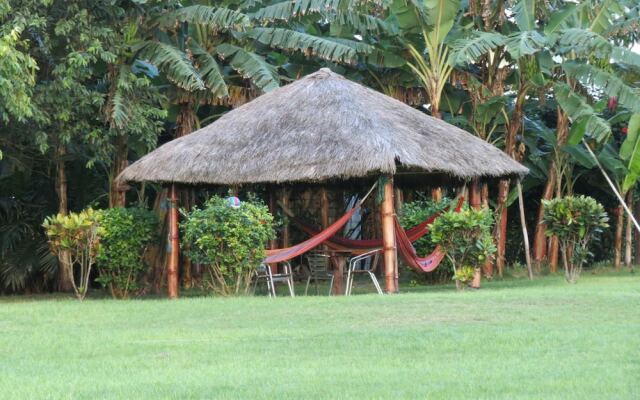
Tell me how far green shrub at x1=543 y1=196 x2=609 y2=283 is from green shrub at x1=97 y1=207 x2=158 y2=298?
18.1ft

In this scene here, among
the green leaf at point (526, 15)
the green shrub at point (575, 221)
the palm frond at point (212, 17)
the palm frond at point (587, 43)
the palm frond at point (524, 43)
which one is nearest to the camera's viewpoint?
the green shrub at point (575, 221)

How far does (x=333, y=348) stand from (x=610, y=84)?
32.7ft

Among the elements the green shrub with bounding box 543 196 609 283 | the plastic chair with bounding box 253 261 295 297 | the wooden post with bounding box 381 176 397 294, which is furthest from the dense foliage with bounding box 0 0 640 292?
the plastic chair with bounding box 253 261 295 297

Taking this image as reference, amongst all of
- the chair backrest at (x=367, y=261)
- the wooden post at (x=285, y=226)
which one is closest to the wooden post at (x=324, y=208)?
the wooden post at (x=285, y=226)

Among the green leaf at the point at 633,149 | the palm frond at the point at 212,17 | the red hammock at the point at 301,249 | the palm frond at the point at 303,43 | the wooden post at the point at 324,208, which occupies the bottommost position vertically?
the red hammock at the point at 301,249

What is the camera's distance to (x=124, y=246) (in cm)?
1485

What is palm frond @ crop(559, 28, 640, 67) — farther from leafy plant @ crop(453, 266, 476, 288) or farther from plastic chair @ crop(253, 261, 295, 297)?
plastic chair @ crop(253, 261, 295, 297)

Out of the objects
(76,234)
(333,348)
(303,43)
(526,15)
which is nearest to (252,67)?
(303,43)

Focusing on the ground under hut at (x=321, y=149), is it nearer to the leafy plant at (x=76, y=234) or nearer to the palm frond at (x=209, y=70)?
the leafy plant at (x=76, y=234)

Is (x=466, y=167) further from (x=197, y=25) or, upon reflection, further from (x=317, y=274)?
(x=197, y=25)

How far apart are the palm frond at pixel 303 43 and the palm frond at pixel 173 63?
1.53 meters

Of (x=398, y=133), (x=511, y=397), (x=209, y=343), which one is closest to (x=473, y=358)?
(x=511, y=397)

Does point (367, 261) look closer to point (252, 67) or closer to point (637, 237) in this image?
point (252, 67)

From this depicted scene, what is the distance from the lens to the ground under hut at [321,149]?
46.5ft
